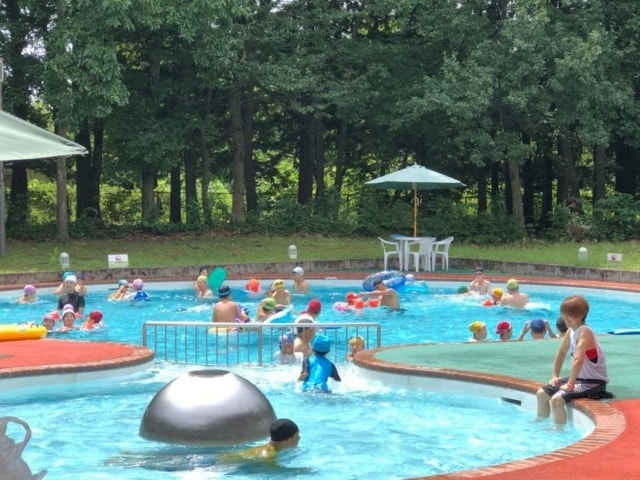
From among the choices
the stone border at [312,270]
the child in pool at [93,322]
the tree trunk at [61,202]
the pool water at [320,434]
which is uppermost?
the tree trunk at [61,202]

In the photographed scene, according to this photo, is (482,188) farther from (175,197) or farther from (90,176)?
(90,176)

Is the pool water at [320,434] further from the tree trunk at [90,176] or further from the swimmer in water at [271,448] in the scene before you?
the tree trunk at [90,176]

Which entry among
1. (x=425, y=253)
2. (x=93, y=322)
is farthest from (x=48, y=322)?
(x=425, y=253)

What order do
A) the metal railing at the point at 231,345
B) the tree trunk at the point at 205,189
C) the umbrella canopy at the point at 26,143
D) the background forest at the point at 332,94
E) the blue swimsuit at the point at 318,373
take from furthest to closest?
the tree trunk at the point at 205,189, the background forest at the point at 332,94, the metal railing at the point at 231,345, the blue swimsuit at the point at 318,373, the umbrella canopy at the point at 26,143

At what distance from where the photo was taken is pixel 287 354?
42.8 feet

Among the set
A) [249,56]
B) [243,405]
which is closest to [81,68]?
[249,56]

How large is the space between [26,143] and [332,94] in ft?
88.0

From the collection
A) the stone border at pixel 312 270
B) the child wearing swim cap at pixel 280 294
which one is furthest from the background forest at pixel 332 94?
the child wearing swim cap at pixel 280 294

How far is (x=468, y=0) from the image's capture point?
3278cm

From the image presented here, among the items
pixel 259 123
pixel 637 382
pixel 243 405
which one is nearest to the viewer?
pixel 243 405

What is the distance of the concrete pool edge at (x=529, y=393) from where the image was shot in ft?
21.8

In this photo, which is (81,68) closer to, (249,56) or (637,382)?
(249,56)

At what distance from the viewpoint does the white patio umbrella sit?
6.10 meters

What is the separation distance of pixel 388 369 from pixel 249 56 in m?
23.8
